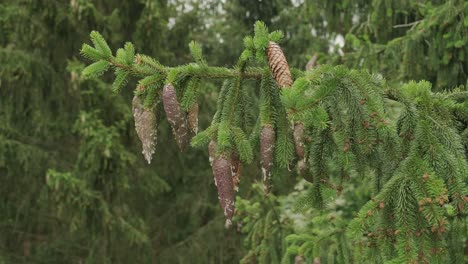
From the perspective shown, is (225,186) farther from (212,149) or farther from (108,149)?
(108,149)

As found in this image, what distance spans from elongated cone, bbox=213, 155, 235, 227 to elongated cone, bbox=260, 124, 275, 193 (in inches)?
4.0

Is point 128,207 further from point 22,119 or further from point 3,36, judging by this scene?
point 3,36

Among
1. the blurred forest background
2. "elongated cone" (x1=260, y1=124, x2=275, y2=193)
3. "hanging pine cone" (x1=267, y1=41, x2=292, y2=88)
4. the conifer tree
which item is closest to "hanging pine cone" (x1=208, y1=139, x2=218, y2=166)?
the conifer tree

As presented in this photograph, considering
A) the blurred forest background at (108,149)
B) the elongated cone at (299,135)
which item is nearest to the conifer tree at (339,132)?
the elongated cone at (299,135)

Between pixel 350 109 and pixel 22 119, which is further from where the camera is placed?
pixel 22 119

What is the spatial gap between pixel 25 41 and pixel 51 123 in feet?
A: 4.11

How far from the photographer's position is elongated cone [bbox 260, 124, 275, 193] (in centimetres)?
178

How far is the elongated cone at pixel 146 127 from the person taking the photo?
181 cm

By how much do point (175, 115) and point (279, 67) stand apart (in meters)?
0.37

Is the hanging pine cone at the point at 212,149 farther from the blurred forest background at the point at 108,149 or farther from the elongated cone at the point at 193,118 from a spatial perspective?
the blurred forest background at the point at 108,149

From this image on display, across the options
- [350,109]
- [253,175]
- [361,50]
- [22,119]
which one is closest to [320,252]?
[350,109]

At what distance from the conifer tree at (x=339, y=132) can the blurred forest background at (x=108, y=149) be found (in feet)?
11.1

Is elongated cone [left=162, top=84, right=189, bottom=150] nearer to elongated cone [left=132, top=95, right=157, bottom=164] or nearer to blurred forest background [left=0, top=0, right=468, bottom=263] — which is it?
elongated cone [left=132, top=95, right=157, bottom=164]

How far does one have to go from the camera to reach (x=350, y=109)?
6.71ft
